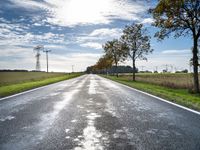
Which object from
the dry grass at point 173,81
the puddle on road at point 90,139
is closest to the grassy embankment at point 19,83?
the puddle on road at point 90,139

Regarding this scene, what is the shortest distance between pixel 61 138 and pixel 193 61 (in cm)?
1657

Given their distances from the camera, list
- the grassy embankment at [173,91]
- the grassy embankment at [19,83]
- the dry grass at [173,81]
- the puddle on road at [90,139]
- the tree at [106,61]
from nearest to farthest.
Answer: the puddle on road at [90,139]
the grassy embankment at [173,91]
the grassy embankment at [19,83]
the dry grass at [173,81]
the tree at [106,61]

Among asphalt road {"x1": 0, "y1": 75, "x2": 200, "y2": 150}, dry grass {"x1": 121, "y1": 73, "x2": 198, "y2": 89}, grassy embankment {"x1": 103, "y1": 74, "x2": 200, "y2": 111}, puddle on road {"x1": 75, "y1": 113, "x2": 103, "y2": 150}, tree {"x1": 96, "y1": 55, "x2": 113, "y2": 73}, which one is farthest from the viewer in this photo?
tree {"x1": 96, "y1": 55, "x2": 113, "y2": 73}

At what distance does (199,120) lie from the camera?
27.6 feet

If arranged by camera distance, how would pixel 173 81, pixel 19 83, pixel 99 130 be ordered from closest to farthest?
pixel 99 130
pixel 19 83
pixel 173 81

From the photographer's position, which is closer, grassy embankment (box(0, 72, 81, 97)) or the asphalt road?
the asphalt road

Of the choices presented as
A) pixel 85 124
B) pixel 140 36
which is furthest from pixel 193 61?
pixel 140 36

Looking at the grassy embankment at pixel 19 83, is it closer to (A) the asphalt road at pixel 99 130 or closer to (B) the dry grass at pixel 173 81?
(A) the asphalt road at pixel 99 130

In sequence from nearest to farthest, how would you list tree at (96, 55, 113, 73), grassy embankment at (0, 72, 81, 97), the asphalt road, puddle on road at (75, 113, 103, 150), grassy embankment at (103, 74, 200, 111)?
puddle on road at (75, 113, 103, 150) < the asphalt road < grassy embankment at (103, 74, 200, 111) < grassy embankment at (0, 72, 81, 97) < tree at (96, 55, 113, 73)

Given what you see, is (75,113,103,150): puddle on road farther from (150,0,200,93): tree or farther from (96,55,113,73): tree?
(96,55,113,73): tree

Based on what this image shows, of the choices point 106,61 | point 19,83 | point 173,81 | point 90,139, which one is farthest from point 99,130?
point 106,61

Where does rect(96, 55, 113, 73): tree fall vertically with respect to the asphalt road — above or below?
above

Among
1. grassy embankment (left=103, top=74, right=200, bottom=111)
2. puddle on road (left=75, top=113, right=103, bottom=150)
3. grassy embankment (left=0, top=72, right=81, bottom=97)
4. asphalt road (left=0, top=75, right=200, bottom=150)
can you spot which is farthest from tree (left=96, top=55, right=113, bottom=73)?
puddle on road (left=75, top=113, right=103, bottom=150)

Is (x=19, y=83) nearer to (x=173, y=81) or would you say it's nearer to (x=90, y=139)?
(x=173, y=81)
